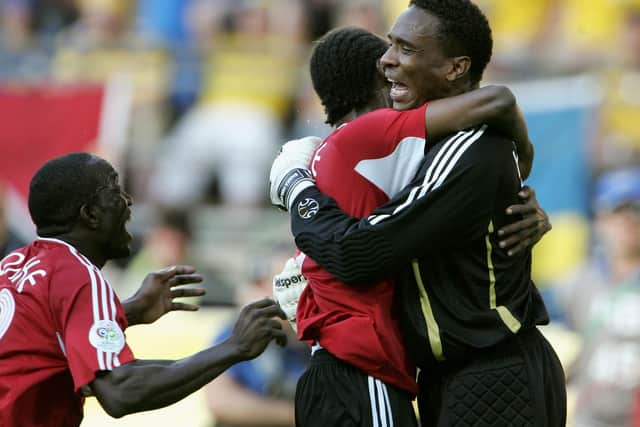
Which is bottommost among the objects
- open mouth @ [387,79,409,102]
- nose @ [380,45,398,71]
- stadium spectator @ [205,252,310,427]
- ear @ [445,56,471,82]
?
stadium spectator @ [205,252,310,427]

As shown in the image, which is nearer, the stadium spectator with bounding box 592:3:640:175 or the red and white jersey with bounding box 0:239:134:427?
the red and white jersey with bounding box 0:239:134:427

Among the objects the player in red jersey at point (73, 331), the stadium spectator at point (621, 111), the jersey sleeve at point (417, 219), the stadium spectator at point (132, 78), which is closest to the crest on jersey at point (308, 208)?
the jersey sleeve at point (417, 219)

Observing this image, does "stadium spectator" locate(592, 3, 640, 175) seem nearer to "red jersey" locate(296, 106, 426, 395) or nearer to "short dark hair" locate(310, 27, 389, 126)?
"short dark hair" locate(310, 27, 389, 126)

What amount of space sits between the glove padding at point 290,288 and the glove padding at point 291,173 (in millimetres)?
205

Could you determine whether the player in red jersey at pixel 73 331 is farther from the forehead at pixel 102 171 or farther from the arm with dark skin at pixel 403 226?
the arm with dark skin at pixel 403 226

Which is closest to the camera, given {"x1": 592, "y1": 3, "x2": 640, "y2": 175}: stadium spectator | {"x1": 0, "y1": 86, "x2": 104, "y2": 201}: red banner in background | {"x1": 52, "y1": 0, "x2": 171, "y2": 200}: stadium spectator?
{"x1": 592, "y1": 3, "x2": 640, "y2": 175}: stadium spectator

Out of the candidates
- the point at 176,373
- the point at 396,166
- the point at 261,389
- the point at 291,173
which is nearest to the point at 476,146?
the point at 396,166

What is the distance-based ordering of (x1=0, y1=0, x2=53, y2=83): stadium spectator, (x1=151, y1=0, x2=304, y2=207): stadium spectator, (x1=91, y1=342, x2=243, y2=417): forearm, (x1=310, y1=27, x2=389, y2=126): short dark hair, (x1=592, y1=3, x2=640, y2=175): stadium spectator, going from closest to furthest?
(x1=91, y1=342, x2=243, y2=417): forearm
(x1=310, y1=27, x2=389, y2=126): short dark hair
(x1=592, y1=3, x2=640, y2=175): stadium spectator
(x1=151, y1=0, x2=304, y2=207): stadium spectator
(x1=0, y1=0, x2=53, y2=83): stadium spectator

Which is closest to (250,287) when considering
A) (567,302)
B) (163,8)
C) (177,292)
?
(567,302)

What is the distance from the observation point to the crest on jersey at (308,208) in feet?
12.7

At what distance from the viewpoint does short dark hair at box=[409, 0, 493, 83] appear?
3.95 meters

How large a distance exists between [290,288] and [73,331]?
0.68 meters

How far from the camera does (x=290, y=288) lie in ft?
13.4

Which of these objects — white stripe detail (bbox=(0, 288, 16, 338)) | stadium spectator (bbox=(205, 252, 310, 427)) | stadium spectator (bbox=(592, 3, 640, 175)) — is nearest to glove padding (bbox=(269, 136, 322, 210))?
white stripe detail (bbox=(0, 288, 16, 338))
